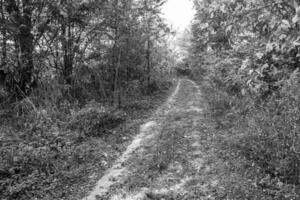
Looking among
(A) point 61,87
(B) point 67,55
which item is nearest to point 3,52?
(A) point 61,87

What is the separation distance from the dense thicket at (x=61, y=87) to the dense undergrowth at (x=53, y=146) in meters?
0.02

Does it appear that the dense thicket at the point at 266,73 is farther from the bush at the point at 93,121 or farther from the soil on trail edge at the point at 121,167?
the bush at the point at 93,121

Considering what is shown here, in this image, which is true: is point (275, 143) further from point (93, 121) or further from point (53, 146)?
point (93, 121)

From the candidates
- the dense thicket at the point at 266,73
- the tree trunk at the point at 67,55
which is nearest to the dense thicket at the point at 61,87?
the tree trunk at the point at 67,55

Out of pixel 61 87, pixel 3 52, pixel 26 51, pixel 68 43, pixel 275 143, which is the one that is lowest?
pixel 275 143

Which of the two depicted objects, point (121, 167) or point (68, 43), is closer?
point (121, 167)

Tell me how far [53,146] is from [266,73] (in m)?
5.53

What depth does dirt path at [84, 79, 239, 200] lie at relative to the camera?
538 centimetres

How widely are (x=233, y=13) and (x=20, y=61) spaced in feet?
28.8

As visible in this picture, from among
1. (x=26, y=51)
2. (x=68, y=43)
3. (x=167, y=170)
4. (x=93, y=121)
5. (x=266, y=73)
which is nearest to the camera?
(x=266, y=73)

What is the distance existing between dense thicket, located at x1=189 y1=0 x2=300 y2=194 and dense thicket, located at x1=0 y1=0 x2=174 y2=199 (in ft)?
13.5

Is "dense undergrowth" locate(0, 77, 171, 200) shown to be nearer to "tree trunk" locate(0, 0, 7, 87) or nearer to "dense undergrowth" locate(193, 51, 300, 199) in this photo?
"tree trunk" locate(0, 0, 7, 87)

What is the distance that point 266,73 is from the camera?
4.72m

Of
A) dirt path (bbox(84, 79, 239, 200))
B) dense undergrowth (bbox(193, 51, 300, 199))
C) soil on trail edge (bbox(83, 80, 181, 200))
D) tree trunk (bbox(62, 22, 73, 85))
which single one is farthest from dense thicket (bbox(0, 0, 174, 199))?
dense undergrowth (bbox(193, 51, 300, 199))
